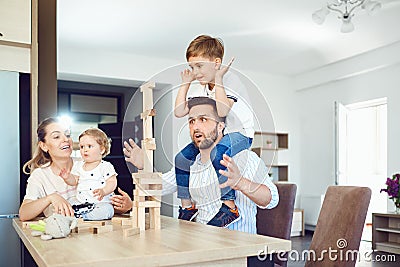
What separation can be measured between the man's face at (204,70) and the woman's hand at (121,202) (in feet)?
1.68

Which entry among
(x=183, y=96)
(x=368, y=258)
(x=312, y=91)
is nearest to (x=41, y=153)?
(x=183, y=96)

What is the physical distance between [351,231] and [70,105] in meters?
6.52

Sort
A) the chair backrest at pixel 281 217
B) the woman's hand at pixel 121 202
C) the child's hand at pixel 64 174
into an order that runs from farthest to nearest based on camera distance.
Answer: the chair backrest at pixel 281 217
the child's hand at pixel 64 174
the woman's hand at pixel 121 202

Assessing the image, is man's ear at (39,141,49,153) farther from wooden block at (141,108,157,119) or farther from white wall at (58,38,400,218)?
white wall at (58,38,400,218)

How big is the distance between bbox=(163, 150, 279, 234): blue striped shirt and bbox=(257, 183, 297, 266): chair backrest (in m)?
0.62

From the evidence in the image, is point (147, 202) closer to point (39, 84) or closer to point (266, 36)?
point (39, 84)

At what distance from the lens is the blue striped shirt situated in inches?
50.0

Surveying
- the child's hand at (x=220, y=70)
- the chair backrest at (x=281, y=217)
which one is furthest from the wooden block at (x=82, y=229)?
the chair backrest at (x=281, y=217)

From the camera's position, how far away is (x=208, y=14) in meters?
4.54

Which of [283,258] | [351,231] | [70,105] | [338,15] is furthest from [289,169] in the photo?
[351,231]

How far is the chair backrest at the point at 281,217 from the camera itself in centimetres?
202

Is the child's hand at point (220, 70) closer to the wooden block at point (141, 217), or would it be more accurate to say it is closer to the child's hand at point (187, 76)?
the child's hand at point (187, 76)

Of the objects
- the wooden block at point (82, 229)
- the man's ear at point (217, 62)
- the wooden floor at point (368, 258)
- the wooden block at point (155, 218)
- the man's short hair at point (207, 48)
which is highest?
the man's short hair at point (207, 48)

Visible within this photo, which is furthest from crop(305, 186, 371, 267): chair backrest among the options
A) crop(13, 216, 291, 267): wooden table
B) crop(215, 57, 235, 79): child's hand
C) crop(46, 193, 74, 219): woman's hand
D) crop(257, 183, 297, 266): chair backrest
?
crop(46, 193, 74, 219): woman's hand
